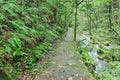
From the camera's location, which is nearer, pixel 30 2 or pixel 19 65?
pixel 19 65

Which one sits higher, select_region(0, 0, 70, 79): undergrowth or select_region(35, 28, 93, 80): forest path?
select_region(0, 0, 70, 79): undergrowth

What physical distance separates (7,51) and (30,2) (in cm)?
623

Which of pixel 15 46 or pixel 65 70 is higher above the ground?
pixel 15 46

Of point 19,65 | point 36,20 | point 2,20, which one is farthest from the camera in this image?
point 36,20

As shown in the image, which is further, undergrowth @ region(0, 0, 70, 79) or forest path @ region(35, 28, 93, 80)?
forest path @ region(35, 28, 93, 80)

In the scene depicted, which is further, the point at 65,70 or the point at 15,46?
the point at 65,70

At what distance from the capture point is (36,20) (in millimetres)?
10070

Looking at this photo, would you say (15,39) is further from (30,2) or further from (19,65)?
(30,2)

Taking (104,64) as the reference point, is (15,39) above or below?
above

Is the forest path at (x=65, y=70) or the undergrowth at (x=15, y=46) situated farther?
the forest path at (x=65, y=70)

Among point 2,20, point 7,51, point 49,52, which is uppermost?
point 2,20

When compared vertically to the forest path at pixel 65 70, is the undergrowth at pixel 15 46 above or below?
above

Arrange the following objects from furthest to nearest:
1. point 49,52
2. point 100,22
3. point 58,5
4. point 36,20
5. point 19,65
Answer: point 100,22
point 58,5
point 36,20
point 49,52
point 19,65

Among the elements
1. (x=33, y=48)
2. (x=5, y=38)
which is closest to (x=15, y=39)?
(x=5, y=38)
